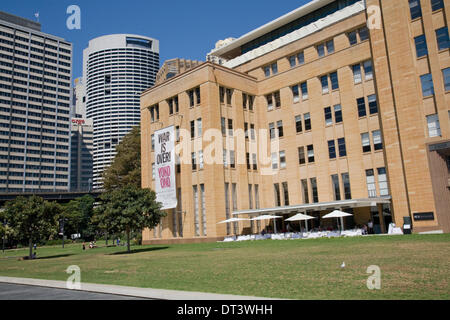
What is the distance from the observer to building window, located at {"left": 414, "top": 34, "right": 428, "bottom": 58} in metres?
35.0

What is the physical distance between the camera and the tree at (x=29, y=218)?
35475mm

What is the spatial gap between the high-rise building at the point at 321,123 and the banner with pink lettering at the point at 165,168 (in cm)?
196

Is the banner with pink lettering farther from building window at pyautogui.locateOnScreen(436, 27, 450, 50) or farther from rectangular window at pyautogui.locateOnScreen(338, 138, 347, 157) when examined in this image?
building window at pyautogui.locateOnScreen(436, 27, 450, 50)

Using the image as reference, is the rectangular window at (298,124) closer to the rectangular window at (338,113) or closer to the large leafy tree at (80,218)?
the rectangular window at (338,113)

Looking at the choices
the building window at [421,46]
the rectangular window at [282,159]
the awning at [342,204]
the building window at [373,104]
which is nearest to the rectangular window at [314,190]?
the awning at [342,204]

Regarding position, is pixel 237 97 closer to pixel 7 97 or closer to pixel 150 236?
pixel 150 236

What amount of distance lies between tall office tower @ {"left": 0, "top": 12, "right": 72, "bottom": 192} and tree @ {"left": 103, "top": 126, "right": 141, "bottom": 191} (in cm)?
9680

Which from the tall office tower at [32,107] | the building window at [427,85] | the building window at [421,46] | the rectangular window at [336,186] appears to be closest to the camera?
the building window at [427,85]

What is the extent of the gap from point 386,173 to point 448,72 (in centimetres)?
1138

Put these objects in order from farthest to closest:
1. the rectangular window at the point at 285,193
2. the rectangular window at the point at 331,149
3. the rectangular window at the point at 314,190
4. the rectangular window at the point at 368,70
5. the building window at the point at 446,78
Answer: the rectangular window at the point at 285,193 < the rectangular window at the point at 314,190 < the rectangular window at the point at 331,149 < the rectangular window at the point at 368,70 < the building window at the point at 446,78

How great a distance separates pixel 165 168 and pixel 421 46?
31.4 metres

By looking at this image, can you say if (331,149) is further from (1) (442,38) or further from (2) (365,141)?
(1) (442,38)

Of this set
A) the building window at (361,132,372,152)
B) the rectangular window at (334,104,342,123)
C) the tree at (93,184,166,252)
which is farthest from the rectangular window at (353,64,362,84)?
the tree at (93,184,166,252)
